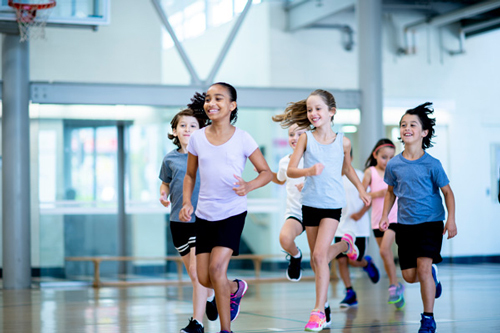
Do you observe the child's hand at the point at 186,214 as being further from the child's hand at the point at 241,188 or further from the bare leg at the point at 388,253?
the bare leg at the point at 388,253

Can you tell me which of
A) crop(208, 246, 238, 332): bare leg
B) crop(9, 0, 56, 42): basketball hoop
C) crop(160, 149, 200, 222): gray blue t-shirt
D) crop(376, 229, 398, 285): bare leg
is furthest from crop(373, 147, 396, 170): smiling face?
crop(9, 0, 56, 42): basketball hoop

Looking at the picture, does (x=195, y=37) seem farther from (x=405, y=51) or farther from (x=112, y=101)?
(x=405, y=51)

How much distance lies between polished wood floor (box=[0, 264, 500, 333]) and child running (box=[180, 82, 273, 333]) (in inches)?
38.2

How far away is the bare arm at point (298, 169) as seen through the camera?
4.23m

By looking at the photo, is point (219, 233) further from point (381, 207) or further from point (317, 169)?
point (381, 207)

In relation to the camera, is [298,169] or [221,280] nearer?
[221,280]

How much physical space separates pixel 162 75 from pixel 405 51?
426 centimetres

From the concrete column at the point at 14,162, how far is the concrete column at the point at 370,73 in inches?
176

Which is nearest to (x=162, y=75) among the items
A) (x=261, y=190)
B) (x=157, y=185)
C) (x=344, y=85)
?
(x=157, y=185)

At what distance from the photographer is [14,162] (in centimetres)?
860

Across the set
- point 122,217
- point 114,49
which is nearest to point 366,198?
point 122,217

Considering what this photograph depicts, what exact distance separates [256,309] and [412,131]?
2352 mm

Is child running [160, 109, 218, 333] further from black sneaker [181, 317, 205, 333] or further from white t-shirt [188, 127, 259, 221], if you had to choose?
white t-shirt [188, 127, 259, 221]

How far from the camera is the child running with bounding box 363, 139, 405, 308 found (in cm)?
636
